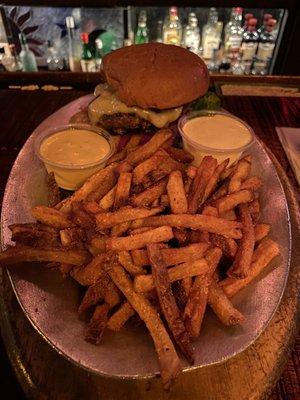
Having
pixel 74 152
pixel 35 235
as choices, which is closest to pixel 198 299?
pixel 35 235

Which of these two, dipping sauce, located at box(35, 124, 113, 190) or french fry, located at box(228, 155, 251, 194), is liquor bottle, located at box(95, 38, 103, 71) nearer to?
dipping sauce, located at box(35, 124, 113, 190)

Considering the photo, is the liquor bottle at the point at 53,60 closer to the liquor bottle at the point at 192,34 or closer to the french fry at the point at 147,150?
the liquor bottle at the point at 192,34

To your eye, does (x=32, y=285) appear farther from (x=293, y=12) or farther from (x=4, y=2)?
(x=293, y=12)

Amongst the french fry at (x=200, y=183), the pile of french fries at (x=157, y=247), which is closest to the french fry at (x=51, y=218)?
the pile of french fries at (x=157, y=247)

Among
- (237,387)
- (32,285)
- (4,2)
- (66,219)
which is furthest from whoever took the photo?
(4,2)

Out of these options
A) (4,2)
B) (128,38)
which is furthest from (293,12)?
(4,2)

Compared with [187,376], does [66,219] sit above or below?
above
